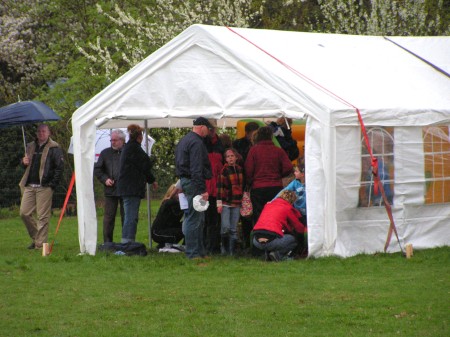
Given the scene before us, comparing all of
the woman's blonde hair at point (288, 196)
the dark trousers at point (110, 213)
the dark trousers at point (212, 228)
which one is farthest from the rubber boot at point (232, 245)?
the dark trousers at point (110, 213)

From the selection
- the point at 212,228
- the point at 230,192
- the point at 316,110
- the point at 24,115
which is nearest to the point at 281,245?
the point at 230,192

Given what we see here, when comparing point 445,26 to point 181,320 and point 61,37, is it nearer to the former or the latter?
point 61,37

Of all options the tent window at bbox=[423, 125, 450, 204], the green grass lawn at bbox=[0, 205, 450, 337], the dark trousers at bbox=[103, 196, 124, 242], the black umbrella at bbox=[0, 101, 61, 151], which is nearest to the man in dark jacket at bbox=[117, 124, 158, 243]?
the green grass lawn at bbox=[0, 205, 450, 337]

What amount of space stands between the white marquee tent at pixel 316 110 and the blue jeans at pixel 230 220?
4.39ft

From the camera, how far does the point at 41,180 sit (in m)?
15.6

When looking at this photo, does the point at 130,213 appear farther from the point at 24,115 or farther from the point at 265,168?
the point at 24,115

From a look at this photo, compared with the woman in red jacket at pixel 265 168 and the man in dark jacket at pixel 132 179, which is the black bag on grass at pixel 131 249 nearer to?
the man in dark jacket at pixel 132 179

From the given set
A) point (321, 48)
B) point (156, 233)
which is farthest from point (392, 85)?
point (156, 233)

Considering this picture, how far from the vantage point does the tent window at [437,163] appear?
14219 millimetres

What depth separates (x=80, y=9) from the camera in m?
31.4

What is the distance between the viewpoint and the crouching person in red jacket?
42.9 feet

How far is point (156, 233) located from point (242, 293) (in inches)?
190

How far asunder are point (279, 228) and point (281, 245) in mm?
234

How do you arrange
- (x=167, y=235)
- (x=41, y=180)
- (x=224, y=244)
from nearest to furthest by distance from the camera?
(x=224, y=244)
(x=167, y=235)
(x=41, y=180)
